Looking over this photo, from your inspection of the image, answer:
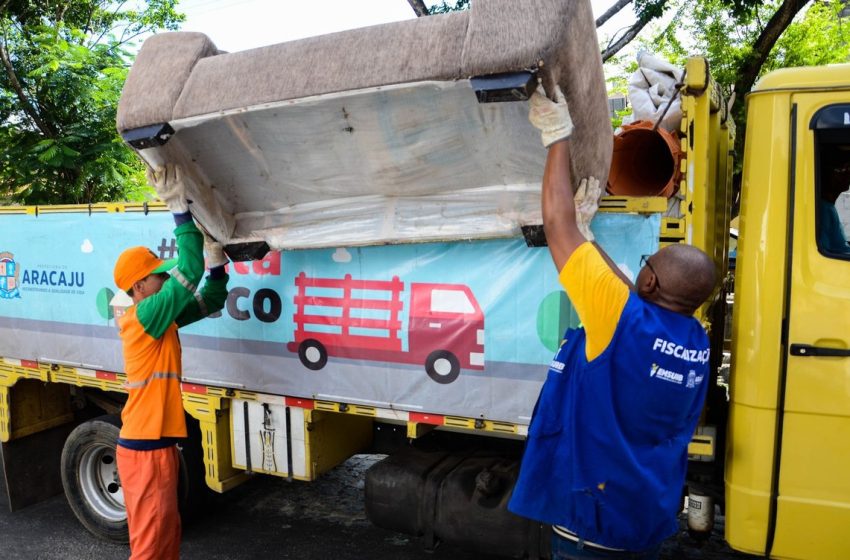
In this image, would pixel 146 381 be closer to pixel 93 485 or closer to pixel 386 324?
pixel 386 324

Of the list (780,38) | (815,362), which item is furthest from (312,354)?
(780,38)

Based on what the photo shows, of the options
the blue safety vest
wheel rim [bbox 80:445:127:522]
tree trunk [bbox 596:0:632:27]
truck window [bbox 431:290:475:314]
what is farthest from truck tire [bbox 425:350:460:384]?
tree trunk [bbox 596:0:632:27]

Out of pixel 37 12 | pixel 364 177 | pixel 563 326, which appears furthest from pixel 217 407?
pixel 37 12

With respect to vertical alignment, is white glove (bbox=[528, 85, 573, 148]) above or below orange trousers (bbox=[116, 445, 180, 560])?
above

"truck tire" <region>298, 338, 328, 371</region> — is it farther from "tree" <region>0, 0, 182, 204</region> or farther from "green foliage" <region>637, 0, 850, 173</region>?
"green foliage" <region>637, 0, 850, 173</region>

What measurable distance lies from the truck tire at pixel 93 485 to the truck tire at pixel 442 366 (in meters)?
2.27

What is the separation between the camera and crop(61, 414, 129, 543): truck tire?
166 inches

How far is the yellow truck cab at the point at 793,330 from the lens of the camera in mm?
2545

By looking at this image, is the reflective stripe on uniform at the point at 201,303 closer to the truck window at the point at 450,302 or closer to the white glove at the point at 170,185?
the white glove at the point at 170,185

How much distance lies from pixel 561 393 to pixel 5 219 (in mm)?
3947

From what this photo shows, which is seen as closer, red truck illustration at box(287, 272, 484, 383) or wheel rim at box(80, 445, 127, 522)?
red truck illustration at box(287, 272, 484, 383)

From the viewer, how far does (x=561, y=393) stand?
2.03m

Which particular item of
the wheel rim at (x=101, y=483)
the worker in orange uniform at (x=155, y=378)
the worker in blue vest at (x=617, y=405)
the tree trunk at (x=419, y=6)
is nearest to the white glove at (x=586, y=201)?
the worker in blue vest at (x=617, y=405)

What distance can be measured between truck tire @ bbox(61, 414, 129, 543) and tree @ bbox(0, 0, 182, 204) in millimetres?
5006
